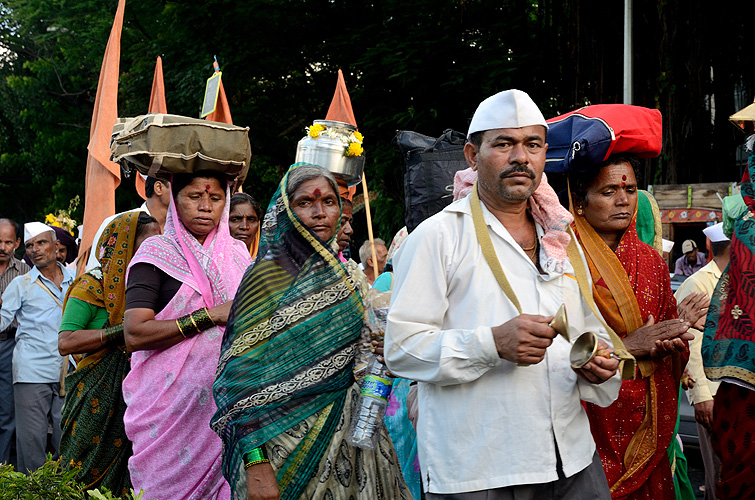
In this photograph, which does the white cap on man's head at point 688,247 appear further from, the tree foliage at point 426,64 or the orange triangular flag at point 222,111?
the orange triangular flag at point 222,111

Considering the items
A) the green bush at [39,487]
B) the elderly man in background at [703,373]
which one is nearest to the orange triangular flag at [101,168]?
the green bush at [39,487]

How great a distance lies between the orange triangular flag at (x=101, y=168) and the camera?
6633 mm

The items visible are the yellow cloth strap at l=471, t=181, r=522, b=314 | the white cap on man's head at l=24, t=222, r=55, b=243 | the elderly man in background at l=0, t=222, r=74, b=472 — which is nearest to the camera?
the yellow cloth strap at l=471, t=181, r=522, b=314

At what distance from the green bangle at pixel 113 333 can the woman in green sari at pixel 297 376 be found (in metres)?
1.12

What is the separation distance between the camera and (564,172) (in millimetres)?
3959

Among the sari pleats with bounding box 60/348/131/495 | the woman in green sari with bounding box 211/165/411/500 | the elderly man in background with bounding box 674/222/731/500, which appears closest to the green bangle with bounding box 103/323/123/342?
the sari pleats with bounding box 60/348/131/495

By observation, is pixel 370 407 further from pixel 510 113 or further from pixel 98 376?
pixel 98 376

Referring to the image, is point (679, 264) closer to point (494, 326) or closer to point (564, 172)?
point (564, 172)

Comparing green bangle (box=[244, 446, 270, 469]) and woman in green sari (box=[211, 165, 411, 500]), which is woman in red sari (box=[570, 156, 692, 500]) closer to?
woman in green sari (box=[211, 165, 411, 500])

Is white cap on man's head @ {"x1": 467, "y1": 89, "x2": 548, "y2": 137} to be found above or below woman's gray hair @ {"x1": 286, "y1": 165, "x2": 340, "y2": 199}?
above

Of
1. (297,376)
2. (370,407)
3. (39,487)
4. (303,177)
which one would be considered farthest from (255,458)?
(303,177)

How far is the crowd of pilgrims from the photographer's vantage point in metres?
3.57

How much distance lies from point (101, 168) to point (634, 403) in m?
5.03

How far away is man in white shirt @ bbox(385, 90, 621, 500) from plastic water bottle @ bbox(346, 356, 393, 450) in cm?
73
